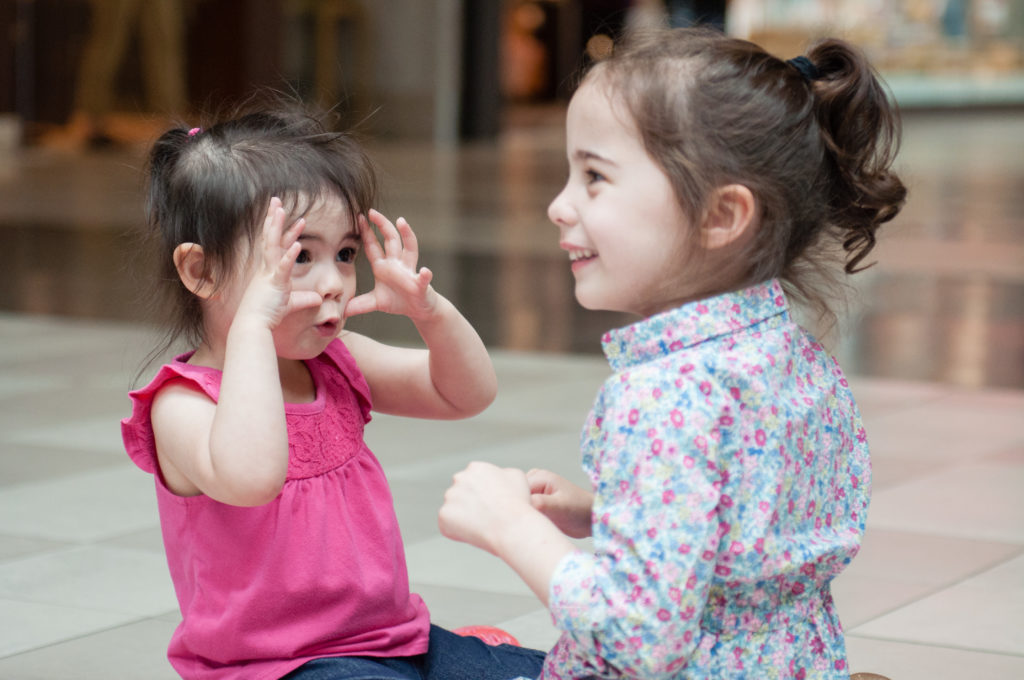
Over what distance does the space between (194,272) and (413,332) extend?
183 inches

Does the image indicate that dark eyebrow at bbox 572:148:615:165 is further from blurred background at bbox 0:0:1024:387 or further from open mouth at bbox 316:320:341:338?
open mouth at bbox 316:320:341:338

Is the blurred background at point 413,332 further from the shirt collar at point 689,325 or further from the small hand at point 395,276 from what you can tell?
the shirt collar at point 689,325

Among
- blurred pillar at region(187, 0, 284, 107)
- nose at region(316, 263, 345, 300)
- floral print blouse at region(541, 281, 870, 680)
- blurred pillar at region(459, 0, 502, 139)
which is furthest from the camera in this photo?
blurred pillar at region(459, 0, 502, 139)

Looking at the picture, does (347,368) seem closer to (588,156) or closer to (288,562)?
(288,562)

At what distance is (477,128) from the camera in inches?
827

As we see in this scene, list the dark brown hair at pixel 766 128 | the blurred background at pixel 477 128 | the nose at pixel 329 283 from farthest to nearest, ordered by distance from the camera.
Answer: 1. the blurred background at pixel 477 128
2. the nose at pixel 329 283
3. the dark brown hair at pixel 766 128

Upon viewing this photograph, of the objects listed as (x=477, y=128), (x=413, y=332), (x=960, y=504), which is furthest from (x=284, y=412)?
(x=477, y=128)

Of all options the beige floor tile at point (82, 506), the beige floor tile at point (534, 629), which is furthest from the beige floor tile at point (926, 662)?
the beige floor tile at point (82, 506)

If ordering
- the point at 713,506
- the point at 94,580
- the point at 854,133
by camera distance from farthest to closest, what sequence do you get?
the point at 94,580 → the point at 854,133 → the point at 713,506

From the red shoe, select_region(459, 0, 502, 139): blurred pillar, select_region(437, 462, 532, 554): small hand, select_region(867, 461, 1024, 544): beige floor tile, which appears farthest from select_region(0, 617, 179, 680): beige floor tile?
select_region(459, 0, 502, 139): blurred pillar

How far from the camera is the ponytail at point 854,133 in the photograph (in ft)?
5.57

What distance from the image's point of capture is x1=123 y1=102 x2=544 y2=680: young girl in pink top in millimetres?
1911

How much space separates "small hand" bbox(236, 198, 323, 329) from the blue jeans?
451mm

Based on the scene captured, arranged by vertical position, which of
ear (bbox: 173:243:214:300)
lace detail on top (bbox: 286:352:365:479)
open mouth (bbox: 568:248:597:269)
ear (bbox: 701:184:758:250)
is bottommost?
lace detail on top (bbox: 286:352:365:479)
